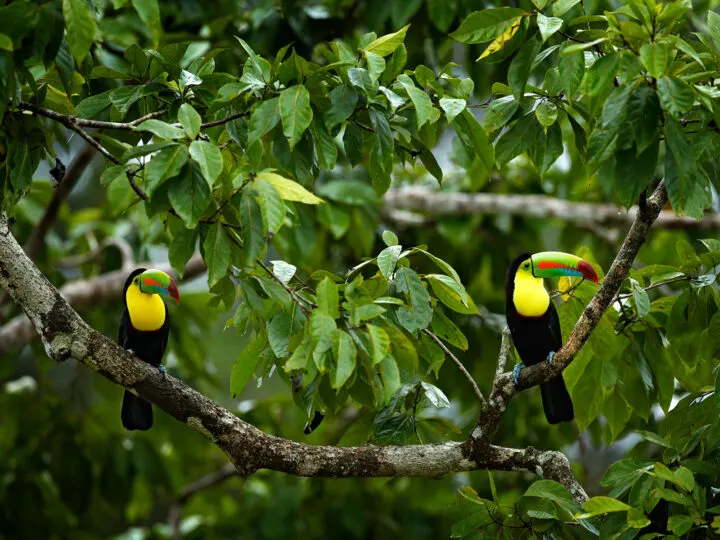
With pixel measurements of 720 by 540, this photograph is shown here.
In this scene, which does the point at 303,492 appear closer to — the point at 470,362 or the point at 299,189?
the point at 470,362

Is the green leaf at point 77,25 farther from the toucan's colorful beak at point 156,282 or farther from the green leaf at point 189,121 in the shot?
the toucan's colorful beak at point 156,282

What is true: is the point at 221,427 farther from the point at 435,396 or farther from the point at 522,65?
the point at 522,65

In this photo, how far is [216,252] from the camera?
2379mm

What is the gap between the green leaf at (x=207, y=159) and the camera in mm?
2178

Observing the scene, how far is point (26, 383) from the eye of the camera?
19.9 ft

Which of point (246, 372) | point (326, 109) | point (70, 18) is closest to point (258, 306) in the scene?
point (246, 372)

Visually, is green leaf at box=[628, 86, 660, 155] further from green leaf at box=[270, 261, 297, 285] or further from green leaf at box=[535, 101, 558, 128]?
green leaf at box=[270, 261, 297, 285]

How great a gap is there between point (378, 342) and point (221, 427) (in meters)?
0.76

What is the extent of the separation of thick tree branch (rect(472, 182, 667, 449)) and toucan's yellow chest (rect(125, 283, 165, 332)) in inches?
49.5

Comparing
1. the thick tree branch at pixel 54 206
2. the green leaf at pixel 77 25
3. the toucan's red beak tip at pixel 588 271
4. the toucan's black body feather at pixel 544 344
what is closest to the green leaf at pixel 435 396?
the toucan's black body feather at pixel 544 344

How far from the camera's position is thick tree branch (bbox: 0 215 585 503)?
2.74 m

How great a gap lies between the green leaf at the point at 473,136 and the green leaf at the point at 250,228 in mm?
686

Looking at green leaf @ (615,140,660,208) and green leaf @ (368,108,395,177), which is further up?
green leaf @ (615,140,660,208)

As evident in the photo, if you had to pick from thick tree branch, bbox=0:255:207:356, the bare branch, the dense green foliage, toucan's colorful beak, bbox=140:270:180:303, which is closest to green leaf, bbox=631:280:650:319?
the dense green foliage
